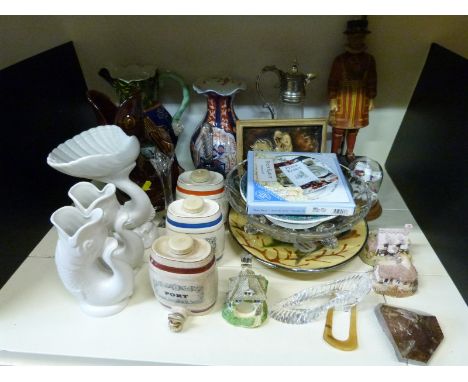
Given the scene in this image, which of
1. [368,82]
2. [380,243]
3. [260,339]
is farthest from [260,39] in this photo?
[260,339]

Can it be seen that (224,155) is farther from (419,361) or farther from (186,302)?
(419,361)

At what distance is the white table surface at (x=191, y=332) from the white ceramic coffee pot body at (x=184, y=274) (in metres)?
0.03

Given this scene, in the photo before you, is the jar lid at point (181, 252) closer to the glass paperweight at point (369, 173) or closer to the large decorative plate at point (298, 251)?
the large decorative plate at point (298, 251)

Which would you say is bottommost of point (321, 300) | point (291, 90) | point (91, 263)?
point (321, 300)

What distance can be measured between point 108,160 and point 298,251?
0.34m

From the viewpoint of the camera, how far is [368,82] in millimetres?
735

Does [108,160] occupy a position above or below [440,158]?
above

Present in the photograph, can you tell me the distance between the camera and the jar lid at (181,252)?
0.52 meters

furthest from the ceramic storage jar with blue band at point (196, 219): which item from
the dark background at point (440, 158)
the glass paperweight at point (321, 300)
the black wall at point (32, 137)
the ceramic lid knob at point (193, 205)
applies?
the dark background at point (440, 158)

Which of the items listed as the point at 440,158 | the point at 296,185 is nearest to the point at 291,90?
the point at 296,185

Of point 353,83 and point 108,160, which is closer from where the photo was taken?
point 108,160

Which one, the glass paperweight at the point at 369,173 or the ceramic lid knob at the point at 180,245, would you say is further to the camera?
the glass paperweight at the point at 369,173

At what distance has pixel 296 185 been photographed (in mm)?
659

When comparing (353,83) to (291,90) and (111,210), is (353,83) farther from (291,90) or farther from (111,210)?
(111,210)
